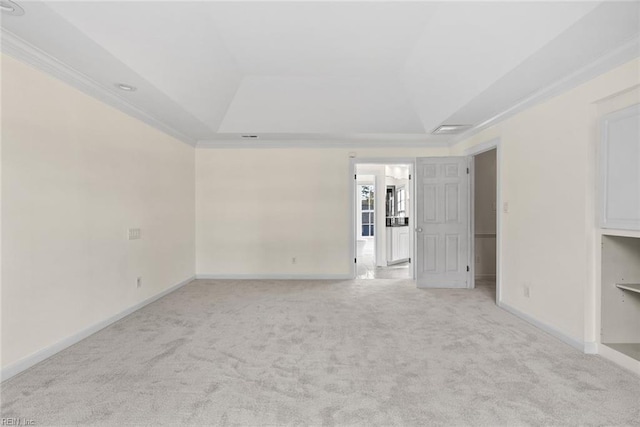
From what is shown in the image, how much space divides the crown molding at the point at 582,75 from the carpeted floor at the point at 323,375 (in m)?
2.45

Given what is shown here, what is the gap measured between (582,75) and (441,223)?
2.93 meters

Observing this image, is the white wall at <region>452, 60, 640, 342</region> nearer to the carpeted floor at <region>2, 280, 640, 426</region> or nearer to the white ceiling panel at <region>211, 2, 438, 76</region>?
the carpeted floor at <region>2, 280, 640, 426</region>

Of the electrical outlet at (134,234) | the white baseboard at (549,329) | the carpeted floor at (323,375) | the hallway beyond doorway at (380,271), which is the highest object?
the electrical outlet at (134,234)

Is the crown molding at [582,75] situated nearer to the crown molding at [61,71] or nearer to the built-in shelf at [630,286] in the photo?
the built-in shelf at [630,286]

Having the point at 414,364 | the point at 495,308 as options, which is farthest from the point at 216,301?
the point at 495,308

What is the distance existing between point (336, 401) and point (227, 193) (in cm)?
468

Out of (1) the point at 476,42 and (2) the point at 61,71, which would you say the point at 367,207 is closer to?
(1) the point at 476,42

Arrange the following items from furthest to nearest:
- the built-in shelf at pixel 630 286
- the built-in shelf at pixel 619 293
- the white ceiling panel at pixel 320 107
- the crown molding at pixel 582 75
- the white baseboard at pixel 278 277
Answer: the white baseboard at pixel 278 277 → the white ceiling panel at pixel 320 107 → the built-in shelf at pixel 619 293 → the built-in shelf at pixel 630 286 → the crown molding at pixel 582 75

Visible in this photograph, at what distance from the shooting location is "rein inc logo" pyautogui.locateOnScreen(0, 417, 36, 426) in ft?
6.49

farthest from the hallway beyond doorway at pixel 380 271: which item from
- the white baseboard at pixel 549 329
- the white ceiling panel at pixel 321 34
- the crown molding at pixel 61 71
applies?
the crown molding at pixel 61 71

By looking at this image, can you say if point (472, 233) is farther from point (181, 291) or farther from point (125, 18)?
point (125, 18)

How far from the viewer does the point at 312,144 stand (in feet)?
20.1

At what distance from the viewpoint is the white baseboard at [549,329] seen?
3062 millimetres

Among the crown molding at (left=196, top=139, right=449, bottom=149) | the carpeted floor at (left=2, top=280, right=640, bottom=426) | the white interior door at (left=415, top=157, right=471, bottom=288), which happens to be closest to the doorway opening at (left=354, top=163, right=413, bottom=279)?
the crown molding at (left=196, top=139, right=449, bottom=149)
